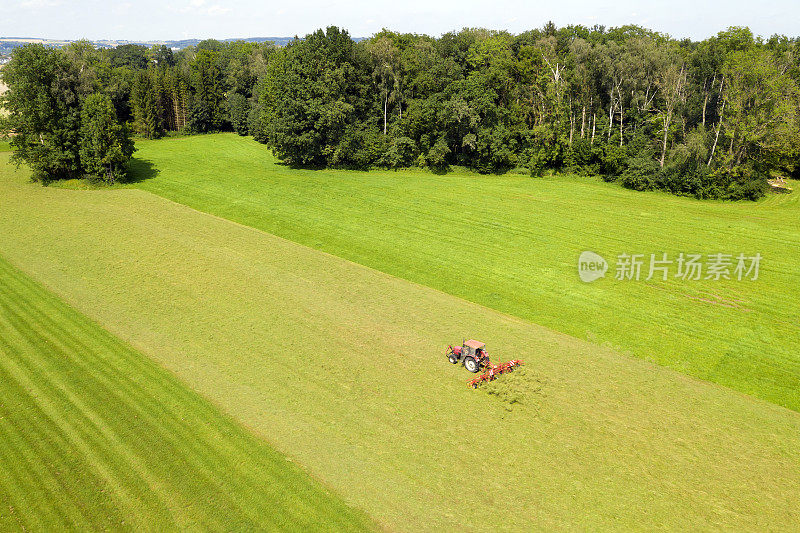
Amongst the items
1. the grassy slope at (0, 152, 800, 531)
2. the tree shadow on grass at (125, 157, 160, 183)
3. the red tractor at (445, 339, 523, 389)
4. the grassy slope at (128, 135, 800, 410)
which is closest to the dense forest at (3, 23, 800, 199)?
the tree shadow on grass at (125, 157, 160, 183)

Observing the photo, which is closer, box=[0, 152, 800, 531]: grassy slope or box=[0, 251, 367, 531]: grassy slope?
box=[0, 251, 367, 531]: grassy slope

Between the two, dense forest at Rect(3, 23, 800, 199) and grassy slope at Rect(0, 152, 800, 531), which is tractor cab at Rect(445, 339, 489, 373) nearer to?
grassy slope at Rect(0, 152, 800, 531)

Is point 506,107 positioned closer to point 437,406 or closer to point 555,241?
point 555,241

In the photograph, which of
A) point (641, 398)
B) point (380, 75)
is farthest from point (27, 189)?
point (641, 398)

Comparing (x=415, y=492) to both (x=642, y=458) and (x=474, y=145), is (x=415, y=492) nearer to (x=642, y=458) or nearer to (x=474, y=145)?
(x=642, y=458)

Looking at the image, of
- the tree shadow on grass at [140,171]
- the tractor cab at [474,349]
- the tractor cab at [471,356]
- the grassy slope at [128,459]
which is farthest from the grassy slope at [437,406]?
the tree shadow on grass at [140,171]

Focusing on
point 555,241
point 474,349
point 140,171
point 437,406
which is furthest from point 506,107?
point 437,406
